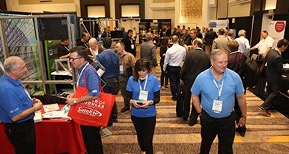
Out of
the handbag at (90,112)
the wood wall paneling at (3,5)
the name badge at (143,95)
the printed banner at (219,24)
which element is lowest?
the handbag at (90,112)

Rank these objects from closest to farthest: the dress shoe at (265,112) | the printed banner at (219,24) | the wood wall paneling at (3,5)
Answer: the dress shoe at (265,112) → the printed banner at (219,24) → the wood wall paneling at (3,5)

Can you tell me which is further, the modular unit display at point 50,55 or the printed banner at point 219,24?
the printed banner at point 219,24

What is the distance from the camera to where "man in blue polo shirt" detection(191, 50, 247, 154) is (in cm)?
221

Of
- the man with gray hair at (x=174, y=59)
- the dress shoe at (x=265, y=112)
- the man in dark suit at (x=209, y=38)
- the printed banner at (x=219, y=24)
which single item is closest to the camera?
the dress shoe at (x=265, y=112)

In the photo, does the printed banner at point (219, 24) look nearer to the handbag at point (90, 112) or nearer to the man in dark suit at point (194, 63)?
the man in dark suit at point (194, 63)

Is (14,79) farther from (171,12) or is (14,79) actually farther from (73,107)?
(171,12)

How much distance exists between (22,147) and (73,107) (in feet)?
1.90

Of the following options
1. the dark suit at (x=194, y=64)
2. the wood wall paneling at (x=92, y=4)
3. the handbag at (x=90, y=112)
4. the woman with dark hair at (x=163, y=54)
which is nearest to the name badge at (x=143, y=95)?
the handbag at (x=90, y=112)

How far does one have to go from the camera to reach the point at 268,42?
6.78 m

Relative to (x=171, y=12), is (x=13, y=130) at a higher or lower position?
Result: lower

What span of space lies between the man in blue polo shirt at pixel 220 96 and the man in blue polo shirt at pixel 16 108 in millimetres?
1661

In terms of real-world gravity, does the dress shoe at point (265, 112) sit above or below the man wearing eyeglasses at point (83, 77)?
below

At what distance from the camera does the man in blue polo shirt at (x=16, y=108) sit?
1.98m

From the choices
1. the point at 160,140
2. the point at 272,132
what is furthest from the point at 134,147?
the point at 272,132
